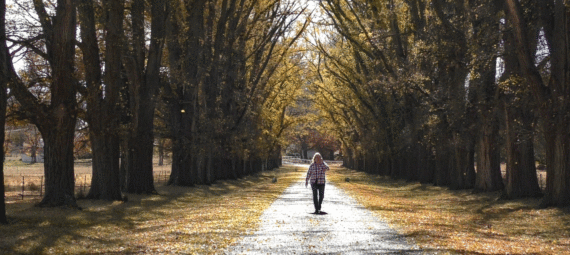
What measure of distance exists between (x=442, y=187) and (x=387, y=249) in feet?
83.9

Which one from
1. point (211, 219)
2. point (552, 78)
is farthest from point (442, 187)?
point (211, 219)

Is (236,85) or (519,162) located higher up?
(236,85)

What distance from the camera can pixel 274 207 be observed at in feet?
69.2

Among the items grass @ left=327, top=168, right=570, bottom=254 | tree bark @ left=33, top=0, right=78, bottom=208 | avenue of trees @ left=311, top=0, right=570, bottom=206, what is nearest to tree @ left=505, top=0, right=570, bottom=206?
avenue of trees @ left=311, top=0, right=570, bottom=206

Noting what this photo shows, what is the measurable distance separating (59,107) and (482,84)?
16264 mm

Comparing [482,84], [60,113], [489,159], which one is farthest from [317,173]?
[489,159]

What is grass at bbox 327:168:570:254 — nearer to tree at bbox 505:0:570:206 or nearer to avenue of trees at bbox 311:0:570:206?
tree at bbox 505:0:570:206

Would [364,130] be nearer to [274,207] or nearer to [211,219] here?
[274,207]

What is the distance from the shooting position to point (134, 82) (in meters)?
26.3

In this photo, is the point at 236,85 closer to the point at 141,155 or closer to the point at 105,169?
the point at 141,155

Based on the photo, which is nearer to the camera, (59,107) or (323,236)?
(323,236)

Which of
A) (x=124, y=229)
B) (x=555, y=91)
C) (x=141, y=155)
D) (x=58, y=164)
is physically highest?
(x=555, y=91)

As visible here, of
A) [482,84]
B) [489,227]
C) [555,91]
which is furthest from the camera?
[482,84]

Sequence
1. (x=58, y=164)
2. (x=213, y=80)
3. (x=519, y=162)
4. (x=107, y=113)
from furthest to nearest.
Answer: (x=213, y=80) → (x=519, y=162) → (x=107, y=113) → (x=58, y=164)
